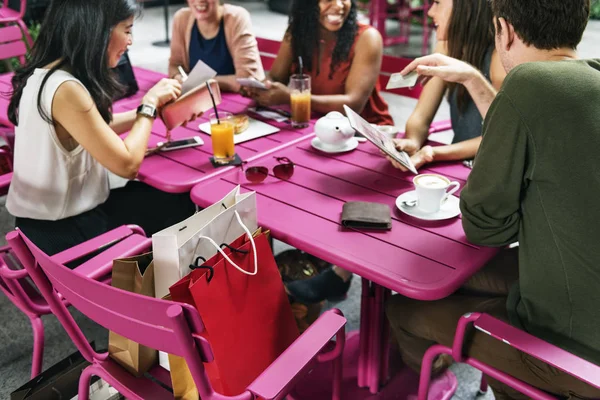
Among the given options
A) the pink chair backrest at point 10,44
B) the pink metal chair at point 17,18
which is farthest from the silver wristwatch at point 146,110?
the pink metal chair at point 17,18

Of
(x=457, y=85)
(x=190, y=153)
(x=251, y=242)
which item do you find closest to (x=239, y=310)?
(x=251, y=242)

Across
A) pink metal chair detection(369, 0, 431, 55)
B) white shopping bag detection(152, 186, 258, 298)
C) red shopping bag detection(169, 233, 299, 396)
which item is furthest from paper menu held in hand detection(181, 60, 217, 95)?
pink metal chair detection(369, 0, 431, 55)

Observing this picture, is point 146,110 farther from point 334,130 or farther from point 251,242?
point 251,242

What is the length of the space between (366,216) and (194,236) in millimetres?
480

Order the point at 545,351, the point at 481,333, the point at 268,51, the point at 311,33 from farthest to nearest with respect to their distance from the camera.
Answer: the point at 268,51, the point at 311,33, the point at 481,333, the point at 545,351

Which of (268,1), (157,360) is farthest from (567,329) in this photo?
(268,1)

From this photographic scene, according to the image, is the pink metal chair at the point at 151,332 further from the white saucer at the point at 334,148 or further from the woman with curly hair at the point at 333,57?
the woman with curly hair at the point at 333,57

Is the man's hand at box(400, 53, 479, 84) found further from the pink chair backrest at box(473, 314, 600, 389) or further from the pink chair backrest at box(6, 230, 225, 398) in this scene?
the pink chair backrest at box(6, 230, 225, 398)

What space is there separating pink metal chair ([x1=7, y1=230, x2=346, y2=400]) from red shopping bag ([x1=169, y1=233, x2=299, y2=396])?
12 centimetres

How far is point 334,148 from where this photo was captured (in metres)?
1.97

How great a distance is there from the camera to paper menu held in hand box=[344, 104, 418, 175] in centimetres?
161

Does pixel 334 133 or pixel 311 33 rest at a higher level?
pixel 311 33

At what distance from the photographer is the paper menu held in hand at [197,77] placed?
6.68 feet

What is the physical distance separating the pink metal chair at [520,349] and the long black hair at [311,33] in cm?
154
